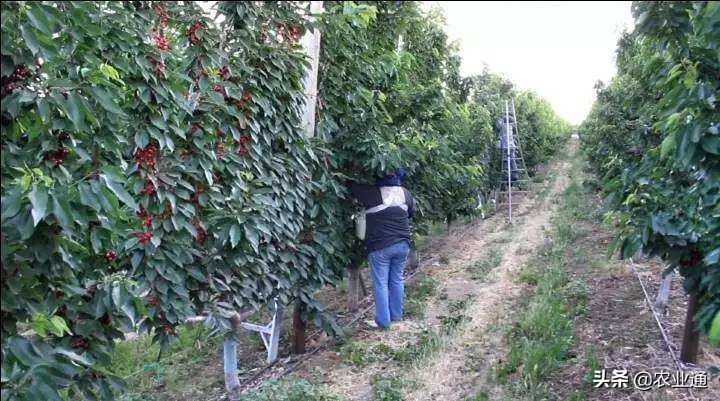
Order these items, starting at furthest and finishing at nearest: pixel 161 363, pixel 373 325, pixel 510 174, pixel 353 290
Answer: pixel 510 174
pixel 353 290
pixel 373 325
pixel 161 363

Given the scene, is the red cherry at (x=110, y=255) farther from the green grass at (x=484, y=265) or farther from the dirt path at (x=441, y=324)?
the green grass at (x=484, y=265)

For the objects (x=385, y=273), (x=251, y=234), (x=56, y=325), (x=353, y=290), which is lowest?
(x=353, y=290)

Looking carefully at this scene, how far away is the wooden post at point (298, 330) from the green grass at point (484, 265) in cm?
317

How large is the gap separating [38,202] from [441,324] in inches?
178

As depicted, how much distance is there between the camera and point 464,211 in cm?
1009

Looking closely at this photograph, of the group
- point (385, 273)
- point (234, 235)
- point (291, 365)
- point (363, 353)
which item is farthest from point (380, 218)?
point (234, 235)

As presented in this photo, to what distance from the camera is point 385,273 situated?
536 centimetres

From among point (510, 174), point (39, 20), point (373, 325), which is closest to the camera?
point (39, 20)

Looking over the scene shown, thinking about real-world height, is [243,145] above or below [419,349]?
above

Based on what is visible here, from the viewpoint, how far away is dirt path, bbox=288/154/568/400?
4.18 metres

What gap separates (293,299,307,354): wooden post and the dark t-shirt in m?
0.94

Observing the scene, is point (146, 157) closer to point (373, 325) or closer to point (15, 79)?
point (15, 79)

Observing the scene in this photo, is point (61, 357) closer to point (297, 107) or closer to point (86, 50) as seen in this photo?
point (86, 50)

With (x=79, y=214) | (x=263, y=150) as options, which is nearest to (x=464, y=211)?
(x=263, y=150)
